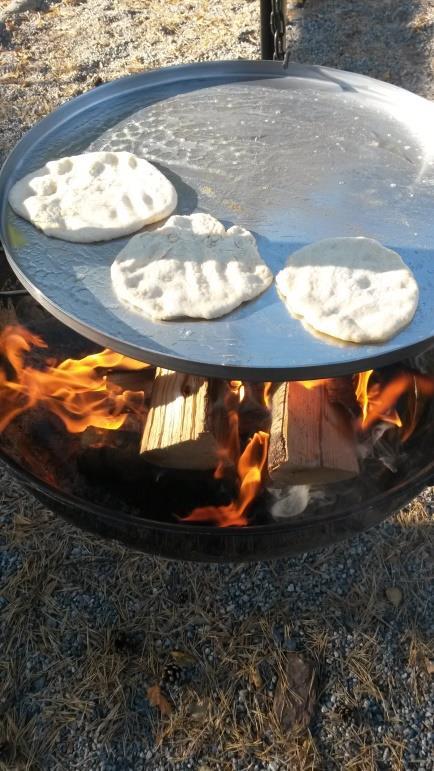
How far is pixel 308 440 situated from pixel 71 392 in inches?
31.1

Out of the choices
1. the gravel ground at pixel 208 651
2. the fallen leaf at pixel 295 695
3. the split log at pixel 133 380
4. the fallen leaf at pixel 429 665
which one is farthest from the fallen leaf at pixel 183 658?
the split log at pixel 133 380

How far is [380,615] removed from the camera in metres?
1.97

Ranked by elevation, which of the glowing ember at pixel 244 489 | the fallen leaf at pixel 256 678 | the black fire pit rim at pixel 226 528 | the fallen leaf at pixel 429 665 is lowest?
the fallen leaf at pixel 256 678

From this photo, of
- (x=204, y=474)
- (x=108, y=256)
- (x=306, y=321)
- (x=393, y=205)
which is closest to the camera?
(x=306, y=321)

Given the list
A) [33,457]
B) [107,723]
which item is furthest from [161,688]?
[33,457]

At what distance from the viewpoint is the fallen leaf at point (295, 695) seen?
5.74ft

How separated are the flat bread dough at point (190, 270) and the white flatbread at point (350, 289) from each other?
9 centimetres

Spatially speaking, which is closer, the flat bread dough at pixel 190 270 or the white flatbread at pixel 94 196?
the flat bread dough at pixel 190 270

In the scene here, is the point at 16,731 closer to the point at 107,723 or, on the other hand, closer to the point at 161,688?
the point at 107,723

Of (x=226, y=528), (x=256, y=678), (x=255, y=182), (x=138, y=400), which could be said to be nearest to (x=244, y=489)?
(x=226, y=528)

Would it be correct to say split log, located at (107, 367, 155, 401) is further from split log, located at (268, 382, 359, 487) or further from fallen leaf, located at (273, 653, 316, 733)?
fallen leaf, located at (273, 653, 316, 733)

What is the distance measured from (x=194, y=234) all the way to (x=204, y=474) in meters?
0.71

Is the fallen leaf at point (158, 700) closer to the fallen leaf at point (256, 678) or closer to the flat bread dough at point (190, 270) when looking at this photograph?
the fallen leaf at point (256, 678)

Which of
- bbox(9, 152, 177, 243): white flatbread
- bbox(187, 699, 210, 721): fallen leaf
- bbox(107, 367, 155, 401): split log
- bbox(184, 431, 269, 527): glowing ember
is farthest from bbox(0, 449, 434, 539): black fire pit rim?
bbox(9, 152, 177, 243): white flatbread
